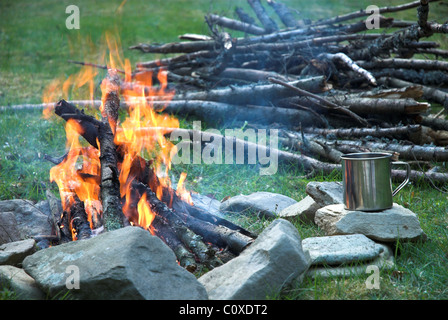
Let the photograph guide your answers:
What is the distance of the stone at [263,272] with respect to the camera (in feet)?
8.11

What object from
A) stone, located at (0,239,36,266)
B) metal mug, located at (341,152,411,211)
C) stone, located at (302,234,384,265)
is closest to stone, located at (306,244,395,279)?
stone, located at (302,234,384,265)

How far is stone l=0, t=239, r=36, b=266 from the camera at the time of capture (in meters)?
2.94

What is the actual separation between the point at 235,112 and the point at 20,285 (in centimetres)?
437

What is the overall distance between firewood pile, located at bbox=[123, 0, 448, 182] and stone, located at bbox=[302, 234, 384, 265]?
2.11 metres

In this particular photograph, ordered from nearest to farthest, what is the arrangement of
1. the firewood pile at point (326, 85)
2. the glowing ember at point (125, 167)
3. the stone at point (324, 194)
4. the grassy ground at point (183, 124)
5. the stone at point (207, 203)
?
the grassy ground at point (183, 124)
the glowing ember at point (125, 167)
the stone at point (324, 194)
the stone at point (207, 203)
the firewood pile at point (326, 85)

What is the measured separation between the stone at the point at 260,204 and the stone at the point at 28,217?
1.68 meters

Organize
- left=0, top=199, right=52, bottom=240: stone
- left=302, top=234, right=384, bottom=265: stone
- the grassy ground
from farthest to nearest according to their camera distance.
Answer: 1. left=0, top=199, right=52, bottom=240: stone
2. left=302, top=234, right=384, bottom=265: stone
3. the grassy ground

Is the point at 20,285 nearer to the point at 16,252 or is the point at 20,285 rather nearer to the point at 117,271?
the point at 16,252

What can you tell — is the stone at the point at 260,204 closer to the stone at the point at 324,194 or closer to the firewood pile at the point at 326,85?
the stone at the point at 324,194

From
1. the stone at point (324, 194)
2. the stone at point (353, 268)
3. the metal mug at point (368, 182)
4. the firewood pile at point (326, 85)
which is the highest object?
the firewood pile at point (326, 85)

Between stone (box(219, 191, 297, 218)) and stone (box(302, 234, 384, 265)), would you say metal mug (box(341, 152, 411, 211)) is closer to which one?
stone (box(302, 234, 384, 265))

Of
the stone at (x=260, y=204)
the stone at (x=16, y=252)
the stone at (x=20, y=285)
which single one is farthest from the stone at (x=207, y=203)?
the stone at (x=20, y=285)

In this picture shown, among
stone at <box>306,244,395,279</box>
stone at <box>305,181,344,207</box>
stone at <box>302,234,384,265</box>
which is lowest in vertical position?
stone at <box>306,244,395,279</box>

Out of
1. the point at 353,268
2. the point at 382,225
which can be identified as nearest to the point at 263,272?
the point at 353,268
